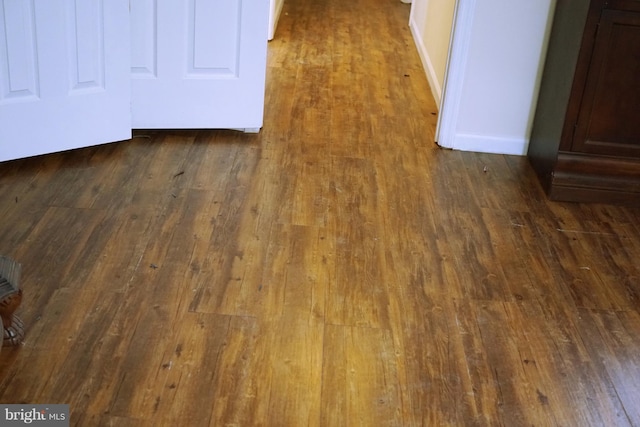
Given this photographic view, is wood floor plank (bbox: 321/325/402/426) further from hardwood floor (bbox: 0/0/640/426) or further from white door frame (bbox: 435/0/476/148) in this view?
white door frame (bbox: 435/0/476/148)

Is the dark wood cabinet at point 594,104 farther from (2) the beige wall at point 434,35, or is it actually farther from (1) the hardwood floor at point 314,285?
(2) the beige wall at point 434,35

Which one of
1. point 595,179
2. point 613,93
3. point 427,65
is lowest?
point 427,65

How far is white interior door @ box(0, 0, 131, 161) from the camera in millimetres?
3117

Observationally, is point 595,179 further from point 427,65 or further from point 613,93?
point 427,65

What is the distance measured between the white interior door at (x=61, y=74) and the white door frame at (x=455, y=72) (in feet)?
4.46

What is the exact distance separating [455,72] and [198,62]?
110cm

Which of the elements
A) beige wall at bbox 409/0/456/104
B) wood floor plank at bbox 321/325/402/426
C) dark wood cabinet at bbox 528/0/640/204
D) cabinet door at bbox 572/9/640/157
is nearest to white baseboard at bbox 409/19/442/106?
beige wall at bbox 409/0/456/104

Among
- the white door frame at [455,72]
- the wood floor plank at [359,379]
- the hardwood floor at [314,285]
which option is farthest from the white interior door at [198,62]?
the wood floor plank at [359,379]

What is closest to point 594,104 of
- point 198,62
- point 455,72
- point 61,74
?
point 455,72

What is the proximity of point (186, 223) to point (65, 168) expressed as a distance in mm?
656

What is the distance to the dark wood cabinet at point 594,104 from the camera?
3158mm

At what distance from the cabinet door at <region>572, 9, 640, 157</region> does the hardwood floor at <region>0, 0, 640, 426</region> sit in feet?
0.86

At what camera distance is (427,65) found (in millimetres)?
4863

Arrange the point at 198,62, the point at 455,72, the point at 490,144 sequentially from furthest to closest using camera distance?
1. the point at 490,144
2. the point at 455,72
3. the point at 198,62
